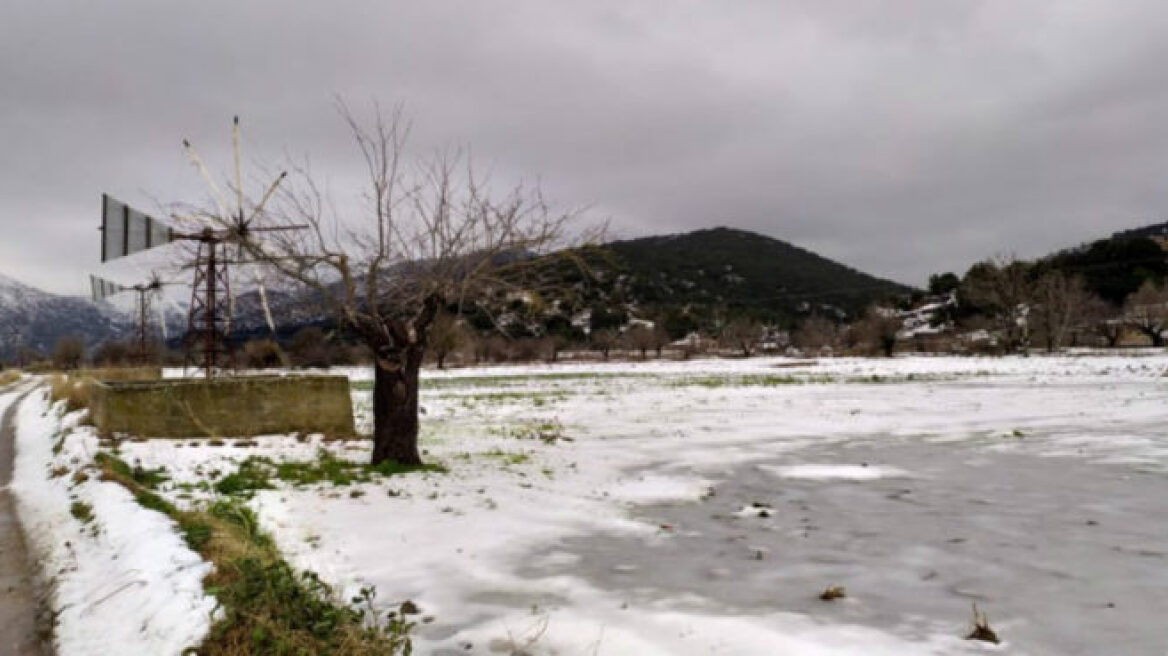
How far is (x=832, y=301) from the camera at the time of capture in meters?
147

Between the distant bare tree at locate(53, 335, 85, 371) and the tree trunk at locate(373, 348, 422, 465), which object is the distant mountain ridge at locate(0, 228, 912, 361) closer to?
the distant bare tree at locate(53, 335, 85, 371)

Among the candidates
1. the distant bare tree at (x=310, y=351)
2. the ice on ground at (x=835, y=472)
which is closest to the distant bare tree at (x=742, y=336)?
the distant bare tree at (x=310, y=351)

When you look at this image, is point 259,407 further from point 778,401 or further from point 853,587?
point 778,401

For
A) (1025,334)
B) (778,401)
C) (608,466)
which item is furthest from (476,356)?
(608,466)

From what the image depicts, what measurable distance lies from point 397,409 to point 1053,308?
6181 centimetres

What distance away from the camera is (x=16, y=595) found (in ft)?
17.7

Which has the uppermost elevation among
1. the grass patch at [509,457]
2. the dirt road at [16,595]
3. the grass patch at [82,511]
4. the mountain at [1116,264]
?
the mountain at [1116,264]

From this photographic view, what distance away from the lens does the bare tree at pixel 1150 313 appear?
61844mm

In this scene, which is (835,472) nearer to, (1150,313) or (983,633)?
(983,633)

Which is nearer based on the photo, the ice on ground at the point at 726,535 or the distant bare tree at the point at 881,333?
→ the ice on ground at the point at 726,535

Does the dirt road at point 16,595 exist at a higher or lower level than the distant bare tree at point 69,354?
lower

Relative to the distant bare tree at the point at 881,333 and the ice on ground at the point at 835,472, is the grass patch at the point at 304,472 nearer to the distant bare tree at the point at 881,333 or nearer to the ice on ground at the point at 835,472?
the ice on ground at the point at 835,472

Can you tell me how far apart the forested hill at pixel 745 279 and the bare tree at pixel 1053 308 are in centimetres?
6696

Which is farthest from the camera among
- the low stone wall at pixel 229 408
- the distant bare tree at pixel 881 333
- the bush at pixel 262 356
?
the distant bare tree at pixel 881 333
